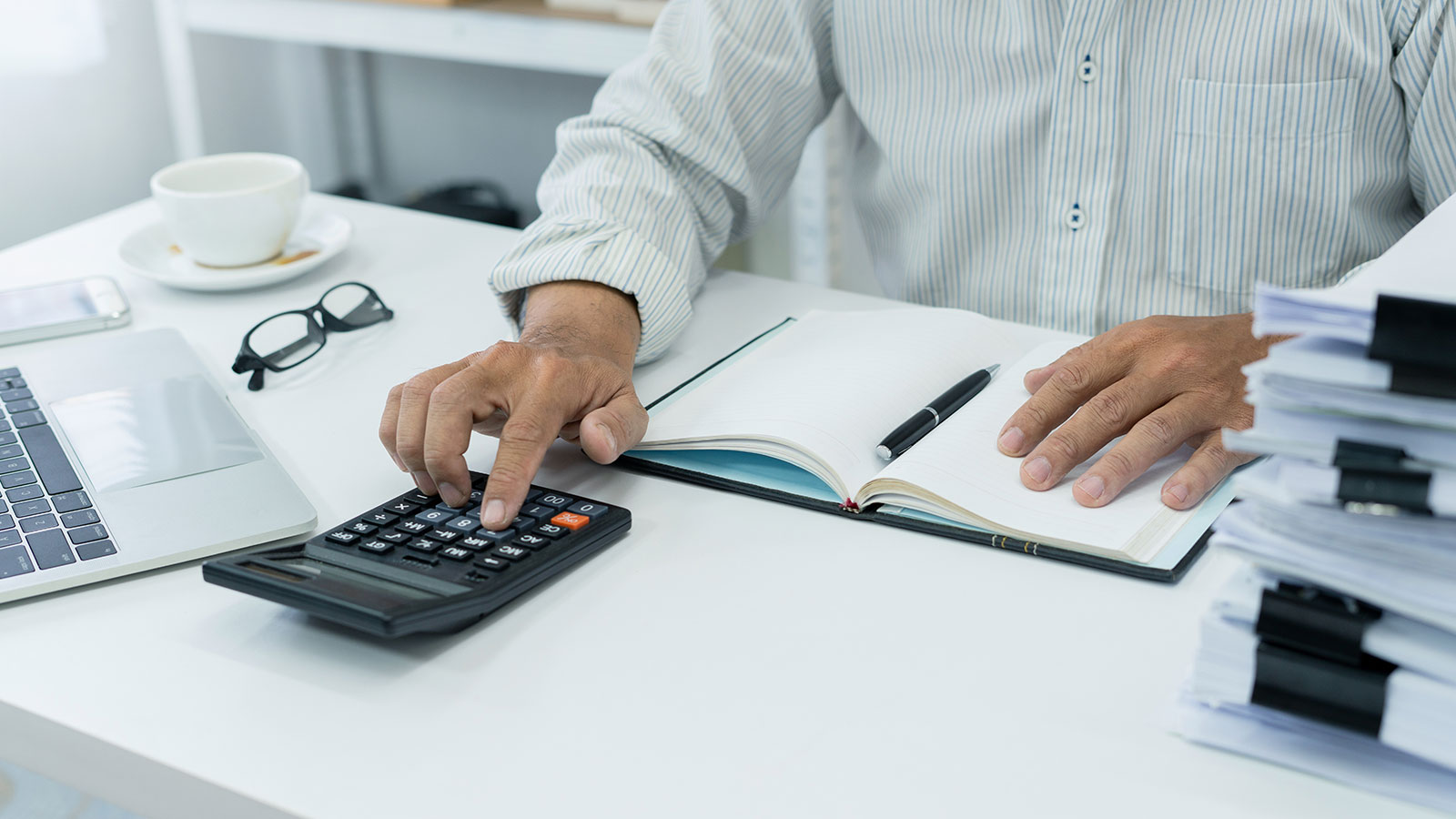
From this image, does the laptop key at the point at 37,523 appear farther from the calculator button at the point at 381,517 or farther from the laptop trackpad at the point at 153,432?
the calculator button at the point at 381,517

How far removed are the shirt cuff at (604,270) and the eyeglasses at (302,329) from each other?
0.40 ft

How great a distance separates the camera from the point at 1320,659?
40cm

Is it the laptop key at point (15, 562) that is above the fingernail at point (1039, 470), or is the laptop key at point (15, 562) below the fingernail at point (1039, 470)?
below

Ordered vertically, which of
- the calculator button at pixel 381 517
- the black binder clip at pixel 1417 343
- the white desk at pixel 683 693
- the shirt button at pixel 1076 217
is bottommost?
the white desk at pixel 683 693

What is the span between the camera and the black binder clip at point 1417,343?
1.11ft

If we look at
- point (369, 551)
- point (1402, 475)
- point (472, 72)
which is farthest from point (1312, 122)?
point (472, 72)

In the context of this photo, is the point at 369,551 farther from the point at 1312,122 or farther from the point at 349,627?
the point at 1312,122

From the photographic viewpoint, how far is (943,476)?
0.61 meters

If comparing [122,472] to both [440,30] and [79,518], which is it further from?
[440,30]

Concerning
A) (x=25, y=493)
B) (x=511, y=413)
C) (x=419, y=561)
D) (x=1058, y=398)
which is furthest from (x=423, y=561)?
(x=1058, y=398)

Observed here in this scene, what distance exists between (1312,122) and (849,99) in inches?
15.4

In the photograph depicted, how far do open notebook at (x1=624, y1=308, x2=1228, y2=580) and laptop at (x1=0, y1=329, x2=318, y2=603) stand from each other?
22 centimetres

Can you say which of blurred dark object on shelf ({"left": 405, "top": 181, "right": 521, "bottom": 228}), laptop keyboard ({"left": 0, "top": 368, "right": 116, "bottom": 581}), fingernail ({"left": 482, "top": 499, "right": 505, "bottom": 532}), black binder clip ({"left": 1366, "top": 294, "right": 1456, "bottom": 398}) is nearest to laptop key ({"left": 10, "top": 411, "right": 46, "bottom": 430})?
laptop keyboard ({"left": 0, "top": 368, "right": 116, "bottom": 581})

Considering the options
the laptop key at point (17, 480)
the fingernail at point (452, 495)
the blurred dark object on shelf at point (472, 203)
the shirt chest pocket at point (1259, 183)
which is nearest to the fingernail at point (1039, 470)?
the fingernail at point (452, 495)
